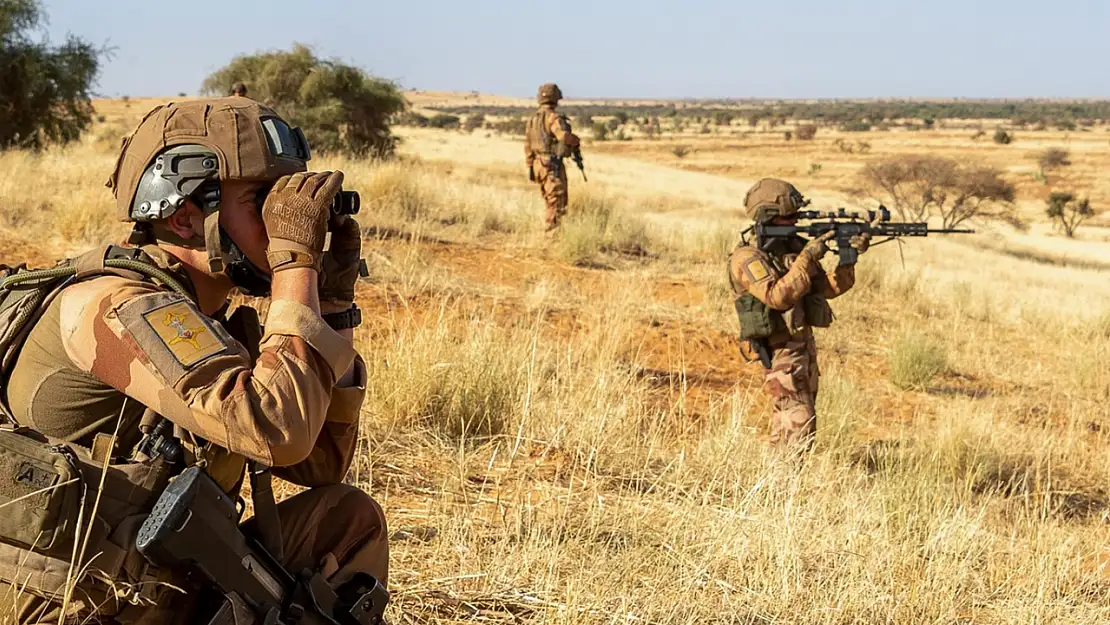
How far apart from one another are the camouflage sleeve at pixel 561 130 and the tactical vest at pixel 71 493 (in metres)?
10.1

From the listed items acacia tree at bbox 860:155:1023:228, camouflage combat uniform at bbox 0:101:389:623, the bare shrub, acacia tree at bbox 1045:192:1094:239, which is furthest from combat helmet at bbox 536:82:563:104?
the bare shrub

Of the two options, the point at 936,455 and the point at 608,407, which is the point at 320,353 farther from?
the point at 936,455

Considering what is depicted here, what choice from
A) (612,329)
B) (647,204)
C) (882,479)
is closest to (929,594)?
(882,479)

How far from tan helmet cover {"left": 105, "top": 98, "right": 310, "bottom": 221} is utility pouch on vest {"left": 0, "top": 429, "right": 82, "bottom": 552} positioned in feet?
2.08

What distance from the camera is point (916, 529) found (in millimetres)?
3930

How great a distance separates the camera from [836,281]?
18.0 ft

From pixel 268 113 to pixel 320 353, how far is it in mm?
580

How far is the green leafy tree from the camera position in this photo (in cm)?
1877

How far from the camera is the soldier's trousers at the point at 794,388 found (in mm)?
5238

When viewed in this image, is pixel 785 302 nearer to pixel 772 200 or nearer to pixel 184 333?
pixel 772 200

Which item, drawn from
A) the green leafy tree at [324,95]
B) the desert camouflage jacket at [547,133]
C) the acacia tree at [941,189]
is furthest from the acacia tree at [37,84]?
the acacia tree at [941,189]

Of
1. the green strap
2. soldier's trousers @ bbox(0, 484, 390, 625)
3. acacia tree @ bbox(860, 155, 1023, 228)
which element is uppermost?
the green strap

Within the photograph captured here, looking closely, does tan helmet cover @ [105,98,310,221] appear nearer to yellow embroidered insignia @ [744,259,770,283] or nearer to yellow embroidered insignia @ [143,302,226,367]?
yellow embroidered insignia @ [143,302,226,367]

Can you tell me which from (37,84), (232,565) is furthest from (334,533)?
(37,84)
